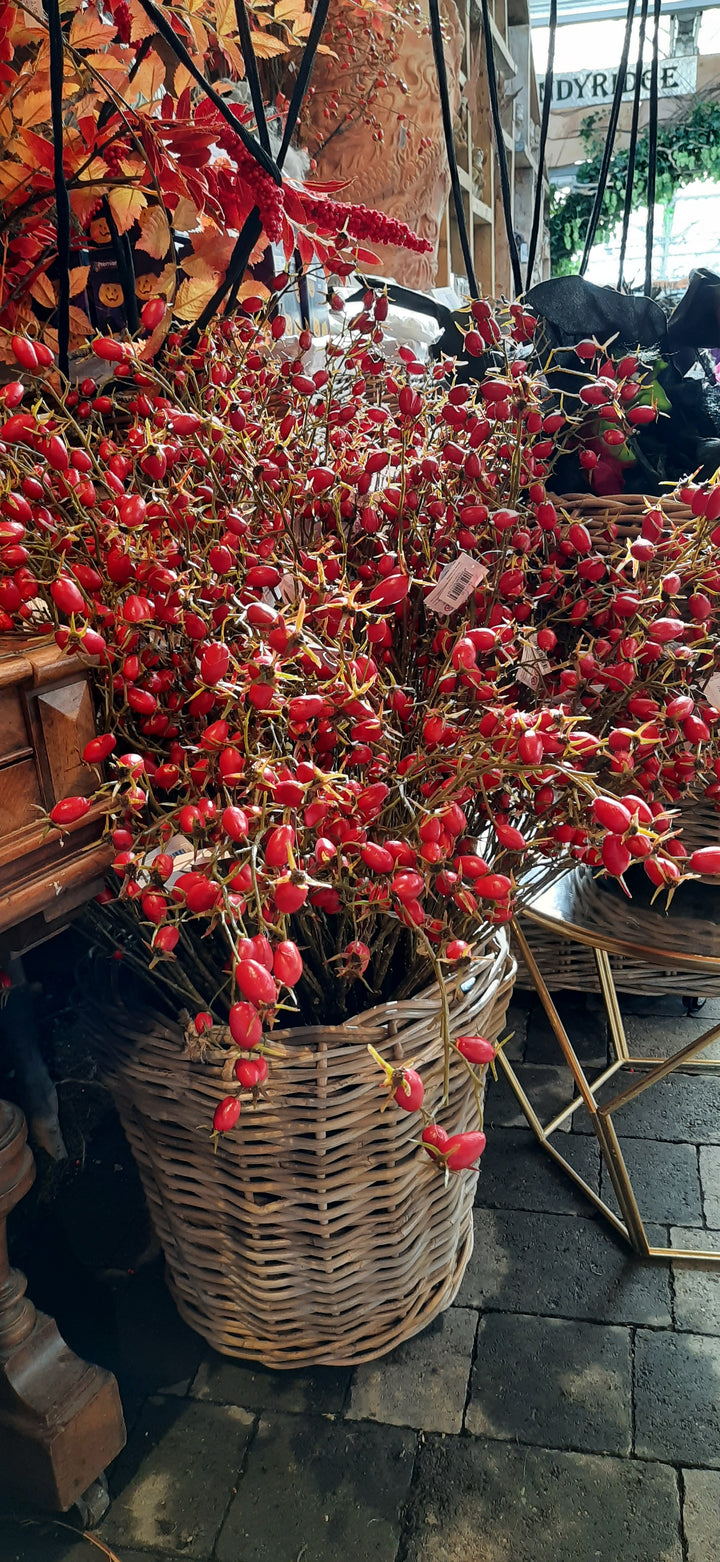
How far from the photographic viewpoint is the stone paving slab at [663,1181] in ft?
4.61

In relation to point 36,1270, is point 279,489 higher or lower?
higher

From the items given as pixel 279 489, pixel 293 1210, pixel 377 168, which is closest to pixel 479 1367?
pixel 293 1210

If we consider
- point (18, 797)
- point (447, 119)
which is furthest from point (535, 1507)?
point (447, 119)

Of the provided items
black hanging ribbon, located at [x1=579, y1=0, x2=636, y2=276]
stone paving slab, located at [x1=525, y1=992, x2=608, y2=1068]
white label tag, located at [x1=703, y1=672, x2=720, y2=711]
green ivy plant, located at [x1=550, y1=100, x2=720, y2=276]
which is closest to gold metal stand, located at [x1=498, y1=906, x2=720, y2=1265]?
stone paving slab, located at [x1=525, y1=992, x2=608, y2=1068]

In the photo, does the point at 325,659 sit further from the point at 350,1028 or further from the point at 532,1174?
the point at 532,1174

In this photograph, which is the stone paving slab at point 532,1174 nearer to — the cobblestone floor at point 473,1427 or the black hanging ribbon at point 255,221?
the cobblestone floor at point 473,1427

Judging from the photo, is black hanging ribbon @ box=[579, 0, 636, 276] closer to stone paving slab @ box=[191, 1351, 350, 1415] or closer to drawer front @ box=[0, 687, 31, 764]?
drawer front @ box=[0, 687, 31, 764]

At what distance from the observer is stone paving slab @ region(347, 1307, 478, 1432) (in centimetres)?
113

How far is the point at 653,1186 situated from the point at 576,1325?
11.3 inches

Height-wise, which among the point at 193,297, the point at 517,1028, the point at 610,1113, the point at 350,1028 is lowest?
the point at 517,1028

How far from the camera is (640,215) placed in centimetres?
665

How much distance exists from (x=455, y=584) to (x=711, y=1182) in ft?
3.47

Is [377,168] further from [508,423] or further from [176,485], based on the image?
[176,485]

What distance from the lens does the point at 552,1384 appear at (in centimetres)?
116
